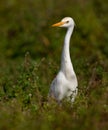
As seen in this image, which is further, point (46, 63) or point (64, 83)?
point (46, 63)

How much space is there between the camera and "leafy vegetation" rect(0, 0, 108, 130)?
Answer: 842 centimetres

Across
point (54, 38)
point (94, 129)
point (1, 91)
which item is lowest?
point (94, 129)

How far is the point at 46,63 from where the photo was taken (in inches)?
573

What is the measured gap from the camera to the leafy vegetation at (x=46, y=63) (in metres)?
8.42

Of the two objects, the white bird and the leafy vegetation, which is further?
the white bird

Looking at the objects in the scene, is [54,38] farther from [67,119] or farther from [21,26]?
[67,119]

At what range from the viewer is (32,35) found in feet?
64.0

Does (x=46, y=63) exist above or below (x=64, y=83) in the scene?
above

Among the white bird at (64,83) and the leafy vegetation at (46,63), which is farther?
the white bird at (64,83)

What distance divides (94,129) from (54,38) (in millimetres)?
11642

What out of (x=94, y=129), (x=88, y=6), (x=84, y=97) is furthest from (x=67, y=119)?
(x=88, y=6)

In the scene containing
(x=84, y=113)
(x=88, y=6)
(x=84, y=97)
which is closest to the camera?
(x=84, y=113)

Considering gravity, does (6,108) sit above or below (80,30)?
below

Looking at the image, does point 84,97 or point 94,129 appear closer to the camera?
point 94,129
